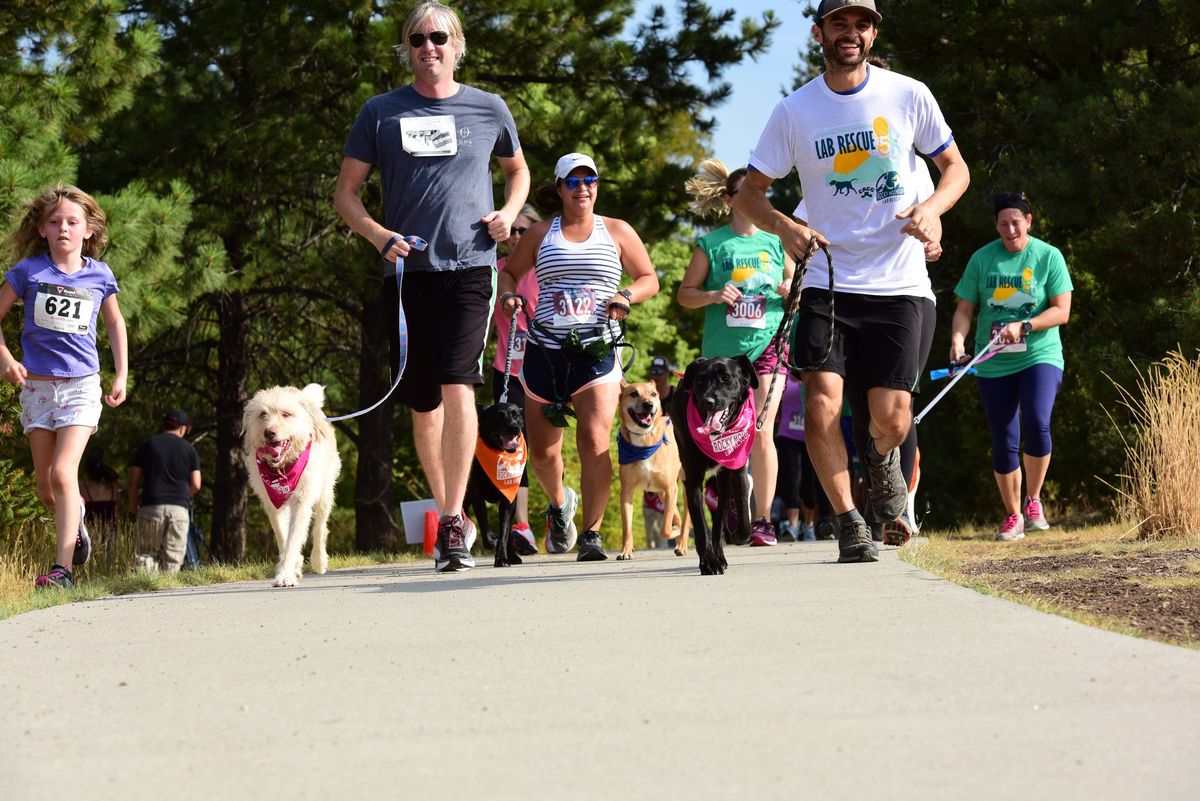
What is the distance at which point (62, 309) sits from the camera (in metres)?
7.65

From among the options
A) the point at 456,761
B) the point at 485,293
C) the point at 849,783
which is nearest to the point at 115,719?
the point at 456,761

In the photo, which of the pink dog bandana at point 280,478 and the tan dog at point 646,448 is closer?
the pink dog bandana at point 280,478

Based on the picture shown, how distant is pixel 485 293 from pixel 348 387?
15.1 meters

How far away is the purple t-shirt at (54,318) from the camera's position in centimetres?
760

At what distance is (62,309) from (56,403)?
19.1 inches

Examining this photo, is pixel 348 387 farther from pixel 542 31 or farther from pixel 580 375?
pixel 580 375

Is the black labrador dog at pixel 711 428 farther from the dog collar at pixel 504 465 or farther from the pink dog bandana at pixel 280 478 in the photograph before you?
the pink dog bandana at pixel 280 478

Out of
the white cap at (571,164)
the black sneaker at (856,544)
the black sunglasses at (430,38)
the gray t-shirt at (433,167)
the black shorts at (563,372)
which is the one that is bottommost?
the black sneaker at (856,544)

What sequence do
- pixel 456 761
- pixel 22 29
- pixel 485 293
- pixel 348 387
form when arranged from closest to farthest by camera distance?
1. pixel 456 761
2. pixel 485 293
3. pixel 22 29
4. pixel 348 387

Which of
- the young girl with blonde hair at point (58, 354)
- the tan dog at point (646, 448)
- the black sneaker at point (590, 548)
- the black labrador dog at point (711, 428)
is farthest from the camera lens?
the tan dog at point (646, 448)

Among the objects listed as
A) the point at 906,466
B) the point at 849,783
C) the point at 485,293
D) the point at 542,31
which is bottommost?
the point at 849,783

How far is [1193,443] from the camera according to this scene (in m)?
8.59

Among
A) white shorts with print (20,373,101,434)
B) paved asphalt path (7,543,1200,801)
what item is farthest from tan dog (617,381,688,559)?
paved asphalt path (7,543,1200,801)

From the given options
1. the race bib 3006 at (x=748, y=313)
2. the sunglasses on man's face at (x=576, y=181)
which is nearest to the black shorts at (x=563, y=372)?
the sunglasses on man's face at (x=576, y=181)
